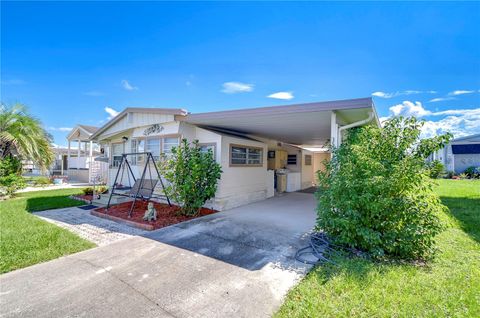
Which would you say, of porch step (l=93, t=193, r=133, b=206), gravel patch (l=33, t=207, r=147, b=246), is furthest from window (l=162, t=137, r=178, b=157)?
gravel patch (l=33, t=207, r=147, b=246)

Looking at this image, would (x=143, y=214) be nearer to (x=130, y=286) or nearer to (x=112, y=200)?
(x=112, y=200)

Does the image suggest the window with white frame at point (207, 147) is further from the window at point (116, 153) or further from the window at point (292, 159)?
the window at point (292, 159)

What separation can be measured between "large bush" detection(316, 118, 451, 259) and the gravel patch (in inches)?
174

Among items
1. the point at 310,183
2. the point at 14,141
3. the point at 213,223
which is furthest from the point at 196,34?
the point at 310,183

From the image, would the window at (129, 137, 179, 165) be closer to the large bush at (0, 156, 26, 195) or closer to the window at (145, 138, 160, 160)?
the window at (145, 138, 160, 160)

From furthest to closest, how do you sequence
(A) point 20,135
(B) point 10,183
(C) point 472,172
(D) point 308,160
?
(C) point 472,172 < (D) point 308,160 < (A) point 20,135 < (B) point 10,183

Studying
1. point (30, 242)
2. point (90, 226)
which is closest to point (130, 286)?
point (30, 242)

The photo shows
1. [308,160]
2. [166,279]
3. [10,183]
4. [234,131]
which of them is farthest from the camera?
[308,160]

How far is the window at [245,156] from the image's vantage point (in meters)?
8.06

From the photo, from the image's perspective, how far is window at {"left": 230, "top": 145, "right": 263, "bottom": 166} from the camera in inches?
317

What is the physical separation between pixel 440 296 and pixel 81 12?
11841 mm

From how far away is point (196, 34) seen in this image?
341 inches

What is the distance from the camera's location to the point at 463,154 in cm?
2106

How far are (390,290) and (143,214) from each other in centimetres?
618
